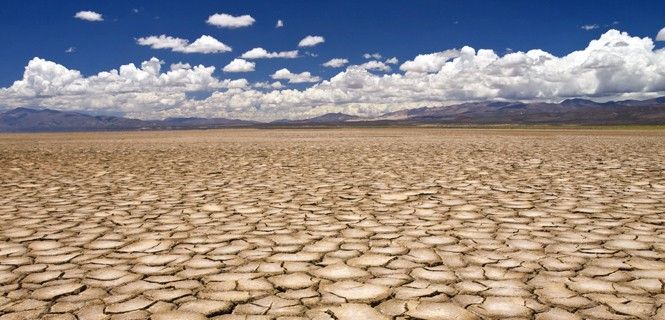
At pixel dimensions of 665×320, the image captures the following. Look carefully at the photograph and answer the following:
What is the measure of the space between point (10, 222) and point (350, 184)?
12.6 ft

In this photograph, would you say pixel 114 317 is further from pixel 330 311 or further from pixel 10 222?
pixel 10 222

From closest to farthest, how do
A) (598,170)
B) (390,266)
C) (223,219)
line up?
(390,266)
(223,219)
(598,170)

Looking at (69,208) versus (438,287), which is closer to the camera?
(438,287)

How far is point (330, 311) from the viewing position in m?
2.23

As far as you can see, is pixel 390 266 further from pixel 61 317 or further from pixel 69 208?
pixel 69 208

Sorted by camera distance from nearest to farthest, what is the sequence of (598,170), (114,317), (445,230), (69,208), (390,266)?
(114,317) → (390,266) → (445,230) → (69,208) → (598,170)

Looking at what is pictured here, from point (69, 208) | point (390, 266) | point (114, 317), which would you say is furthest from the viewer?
point (69, 208)

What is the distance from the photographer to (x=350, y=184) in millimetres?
6891

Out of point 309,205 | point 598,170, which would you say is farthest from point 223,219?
point 598,170

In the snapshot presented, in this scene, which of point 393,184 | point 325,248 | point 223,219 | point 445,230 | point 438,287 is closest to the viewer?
point 438,287

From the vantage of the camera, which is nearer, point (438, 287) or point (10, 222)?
point (438, 287)

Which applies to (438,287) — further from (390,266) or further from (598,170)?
(598,170)

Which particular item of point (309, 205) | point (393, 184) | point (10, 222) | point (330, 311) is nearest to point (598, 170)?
point (393, 184)

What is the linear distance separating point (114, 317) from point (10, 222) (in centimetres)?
287
